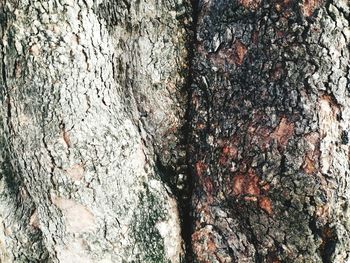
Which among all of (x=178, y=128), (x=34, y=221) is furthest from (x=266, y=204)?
(x=34, y=221)

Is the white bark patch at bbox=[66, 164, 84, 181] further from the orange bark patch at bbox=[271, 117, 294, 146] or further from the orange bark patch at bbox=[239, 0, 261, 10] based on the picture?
the orange bark patch at bbox=[239, 0, 261, 10]

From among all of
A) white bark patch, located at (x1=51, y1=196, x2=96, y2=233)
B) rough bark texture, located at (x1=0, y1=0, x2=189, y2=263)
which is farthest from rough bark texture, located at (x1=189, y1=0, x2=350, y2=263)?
white bark patch, located at (x1=51, y1=196, x2=96, y2=233)

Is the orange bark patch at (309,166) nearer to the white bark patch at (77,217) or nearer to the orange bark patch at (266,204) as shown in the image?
the orange bark patch at (266,204)

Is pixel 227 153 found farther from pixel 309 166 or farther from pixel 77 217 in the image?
pixel 77 217

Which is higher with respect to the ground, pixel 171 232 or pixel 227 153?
pixel 227 153

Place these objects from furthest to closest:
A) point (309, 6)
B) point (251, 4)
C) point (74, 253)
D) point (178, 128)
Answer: point (178, 128), point (74, 253), point (251, 4), point (309, 6)

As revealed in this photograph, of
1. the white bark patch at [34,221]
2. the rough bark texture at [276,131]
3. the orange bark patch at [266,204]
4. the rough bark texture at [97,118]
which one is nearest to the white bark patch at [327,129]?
the rough bark texture at [276,131]

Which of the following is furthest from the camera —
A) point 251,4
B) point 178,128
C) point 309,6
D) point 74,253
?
point 178,128
